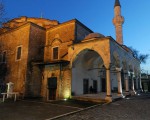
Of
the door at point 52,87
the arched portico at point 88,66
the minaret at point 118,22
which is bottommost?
the door at point 52,87

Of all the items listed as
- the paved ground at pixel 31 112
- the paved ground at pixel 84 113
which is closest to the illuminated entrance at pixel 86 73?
the paved ground at pixel 31 112

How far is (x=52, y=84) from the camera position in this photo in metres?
15.3

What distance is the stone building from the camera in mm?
13906

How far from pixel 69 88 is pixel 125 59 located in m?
6.47

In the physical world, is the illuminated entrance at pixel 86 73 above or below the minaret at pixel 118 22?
below

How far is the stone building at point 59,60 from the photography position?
13.9 metres

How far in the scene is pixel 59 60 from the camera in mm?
14367

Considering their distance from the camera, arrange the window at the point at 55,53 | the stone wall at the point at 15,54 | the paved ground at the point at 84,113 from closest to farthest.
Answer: the paved ground at the point at 84,113
the stone wall at the point at 15,54
the window at the point at 55,53

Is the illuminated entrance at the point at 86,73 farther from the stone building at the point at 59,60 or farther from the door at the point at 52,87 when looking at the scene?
the door at the point at 52,87

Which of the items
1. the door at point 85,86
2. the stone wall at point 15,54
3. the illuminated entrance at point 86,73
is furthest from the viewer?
the door at point 85,86

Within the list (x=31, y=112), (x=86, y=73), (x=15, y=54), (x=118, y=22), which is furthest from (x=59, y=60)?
(x=118, y=22)

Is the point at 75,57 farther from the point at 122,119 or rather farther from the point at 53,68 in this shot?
the point at 122,119

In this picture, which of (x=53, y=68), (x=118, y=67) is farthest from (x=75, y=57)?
(x=118, y=67)

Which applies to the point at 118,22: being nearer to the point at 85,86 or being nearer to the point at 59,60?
the point at 85,86
